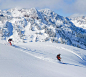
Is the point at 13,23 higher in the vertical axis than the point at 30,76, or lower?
higher

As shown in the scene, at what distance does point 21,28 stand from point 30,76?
6958 inches

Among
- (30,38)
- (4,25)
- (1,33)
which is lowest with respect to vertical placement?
(30,38)

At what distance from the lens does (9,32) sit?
6378 inches

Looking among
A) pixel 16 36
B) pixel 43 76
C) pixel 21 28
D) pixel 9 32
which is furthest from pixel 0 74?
pixel 21 28

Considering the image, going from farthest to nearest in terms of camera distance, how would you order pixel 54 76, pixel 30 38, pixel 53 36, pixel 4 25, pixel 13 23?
pixel 13 23 < pixel 4 25 < pixel 53 36 < pixel 30 38 < pixel 54 76

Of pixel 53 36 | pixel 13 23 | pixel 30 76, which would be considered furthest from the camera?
pixel 13 23

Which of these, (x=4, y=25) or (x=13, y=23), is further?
(x=13, y=23)

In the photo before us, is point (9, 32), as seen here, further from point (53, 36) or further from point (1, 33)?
point (53, 36)

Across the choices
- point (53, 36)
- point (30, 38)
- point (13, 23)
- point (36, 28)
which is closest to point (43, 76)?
point (30, 38)

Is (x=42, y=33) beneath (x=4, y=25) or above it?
beneath

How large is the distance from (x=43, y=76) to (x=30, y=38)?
456ft

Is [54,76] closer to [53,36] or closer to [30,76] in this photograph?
→ [30,76]

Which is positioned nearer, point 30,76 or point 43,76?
point 30,76

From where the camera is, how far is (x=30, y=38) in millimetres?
145750
